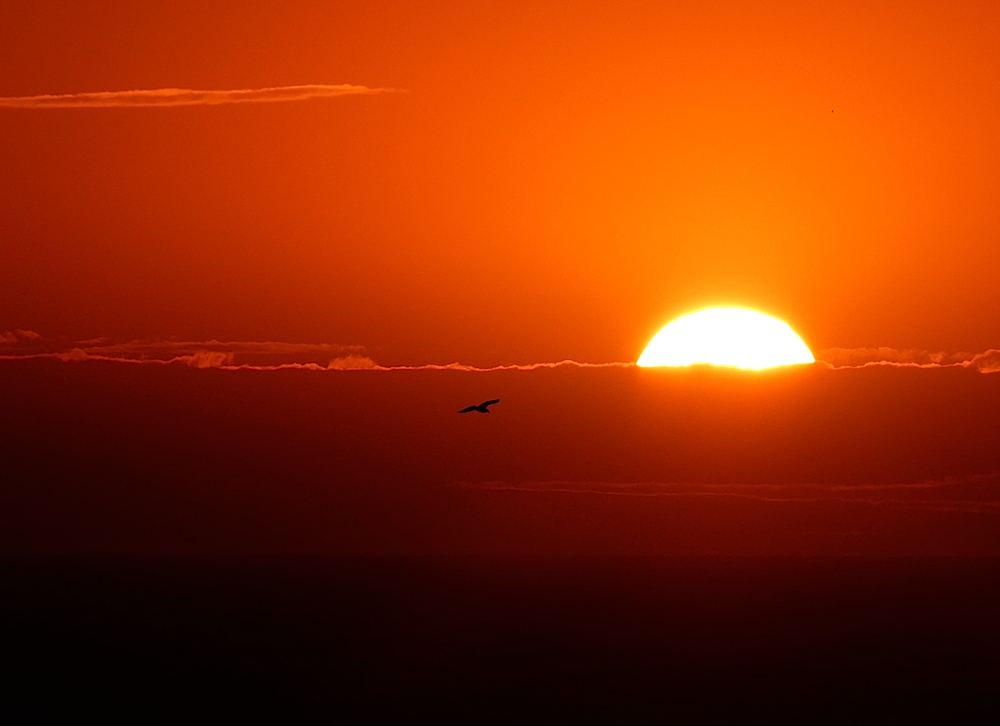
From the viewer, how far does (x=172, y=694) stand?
138000 millimetres

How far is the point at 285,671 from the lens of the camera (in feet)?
511

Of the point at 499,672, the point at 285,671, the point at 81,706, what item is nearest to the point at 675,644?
the point at 499,672

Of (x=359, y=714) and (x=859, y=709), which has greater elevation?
(x=859, y=709)

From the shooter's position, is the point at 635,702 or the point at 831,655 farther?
the point at 831,655

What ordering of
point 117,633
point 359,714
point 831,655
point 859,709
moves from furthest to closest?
point 117,633 → point 831,655 → point 859,709 → point 359,714

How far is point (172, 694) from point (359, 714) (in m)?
21.4

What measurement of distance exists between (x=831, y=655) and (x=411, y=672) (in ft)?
191

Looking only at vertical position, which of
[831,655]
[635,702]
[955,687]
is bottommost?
[635,702]

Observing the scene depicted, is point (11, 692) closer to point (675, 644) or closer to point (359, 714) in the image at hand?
→ point (359, 714)

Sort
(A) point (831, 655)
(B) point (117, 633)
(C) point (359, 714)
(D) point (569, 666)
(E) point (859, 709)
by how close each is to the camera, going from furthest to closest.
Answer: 1. (B) point (117, 633)
2. (A) point (831, 655)
3. (D) point (569, 666)
4. (E) point (859, 709)
5. (C) point (359, 714)

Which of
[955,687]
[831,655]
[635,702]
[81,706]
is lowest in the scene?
[81,706]

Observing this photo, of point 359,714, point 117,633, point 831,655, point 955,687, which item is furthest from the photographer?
point 117,633

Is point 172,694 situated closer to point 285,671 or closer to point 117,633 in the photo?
point 285,671

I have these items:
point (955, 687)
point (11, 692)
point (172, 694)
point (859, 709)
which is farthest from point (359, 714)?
point (955, 687)
